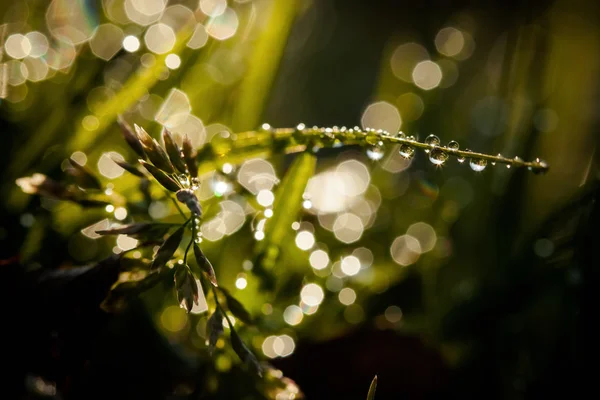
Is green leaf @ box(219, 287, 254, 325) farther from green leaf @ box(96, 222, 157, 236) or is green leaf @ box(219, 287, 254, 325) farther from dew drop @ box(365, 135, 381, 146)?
dew drop @ box(365, 135, 381, 146)

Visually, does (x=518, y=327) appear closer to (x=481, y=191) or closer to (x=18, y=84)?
(x=481, y=191)

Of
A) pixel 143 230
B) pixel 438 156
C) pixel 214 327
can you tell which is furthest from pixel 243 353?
pixel 438 156

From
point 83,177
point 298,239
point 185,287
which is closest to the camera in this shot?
point 185,287

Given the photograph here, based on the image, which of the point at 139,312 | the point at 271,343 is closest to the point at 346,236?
the point at 271,343

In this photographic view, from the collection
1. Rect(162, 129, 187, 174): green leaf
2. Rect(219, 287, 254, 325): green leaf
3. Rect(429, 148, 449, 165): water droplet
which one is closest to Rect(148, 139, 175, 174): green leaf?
Rect(162, 129, 187, 174): green leaf

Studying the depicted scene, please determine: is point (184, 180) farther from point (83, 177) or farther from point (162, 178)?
point (83, 177)

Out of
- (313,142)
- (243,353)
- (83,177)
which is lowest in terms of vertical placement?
(243,353)

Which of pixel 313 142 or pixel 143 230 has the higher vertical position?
pixel 313 142
